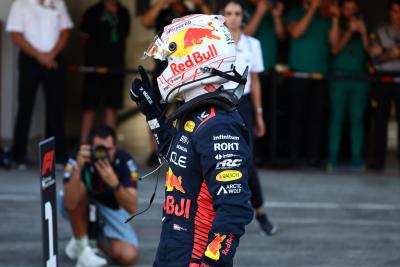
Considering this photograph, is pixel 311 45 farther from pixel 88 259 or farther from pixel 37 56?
pixel 88 259

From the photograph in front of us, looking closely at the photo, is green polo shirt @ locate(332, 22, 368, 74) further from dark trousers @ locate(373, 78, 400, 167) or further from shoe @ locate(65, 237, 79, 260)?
shoe @ locate(65, 237, 79, 260)

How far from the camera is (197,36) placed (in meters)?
3.88

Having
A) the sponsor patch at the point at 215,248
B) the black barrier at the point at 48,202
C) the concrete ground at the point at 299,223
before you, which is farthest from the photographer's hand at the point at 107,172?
the sponsor patch at the point at 215,248

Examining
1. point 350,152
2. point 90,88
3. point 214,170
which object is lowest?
point 350,152

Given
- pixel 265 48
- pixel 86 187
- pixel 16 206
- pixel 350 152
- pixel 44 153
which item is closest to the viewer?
pixel 44 153

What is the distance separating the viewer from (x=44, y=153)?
18.0 feet

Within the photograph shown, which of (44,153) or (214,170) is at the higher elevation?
(214,170)

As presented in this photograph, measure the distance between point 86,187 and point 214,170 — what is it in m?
3.62

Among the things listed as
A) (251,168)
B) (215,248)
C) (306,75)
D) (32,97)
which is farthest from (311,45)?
(215,248)

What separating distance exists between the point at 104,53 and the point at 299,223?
343 centimetres

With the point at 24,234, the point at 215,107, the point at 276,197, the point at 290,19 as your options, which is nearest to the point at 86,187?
the point at 24,234

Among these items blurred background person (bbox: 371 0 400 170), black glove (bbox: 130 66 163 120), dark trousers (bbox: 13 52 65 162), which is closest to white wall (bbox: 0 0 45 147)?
dark trousers (bbox: 13 52 65 162)

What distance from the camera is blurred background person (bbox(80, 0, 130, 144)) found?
425 inches

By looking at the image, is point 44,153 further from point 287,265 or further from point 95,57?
point 95,57
